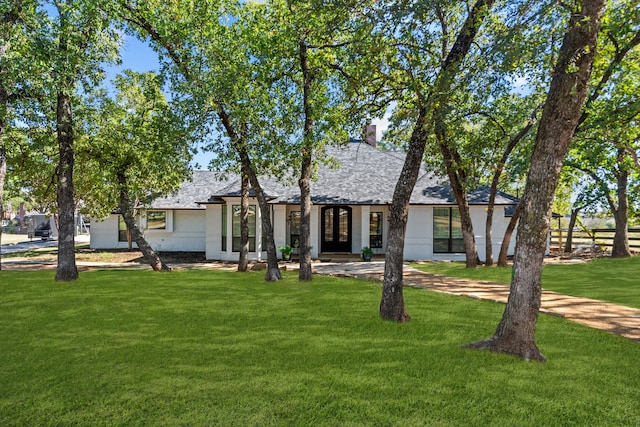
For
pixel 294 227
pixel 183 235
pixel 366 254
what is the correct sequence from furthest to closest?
pixel 183 235
pixel 294 227
pixel 366 254

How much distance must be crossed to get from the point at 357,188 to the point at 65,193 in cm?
1364

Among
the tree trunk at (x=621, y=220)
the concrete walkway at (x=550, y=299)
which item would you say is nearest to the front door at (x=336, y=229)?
the concrete walkway at (x=550, y=299)

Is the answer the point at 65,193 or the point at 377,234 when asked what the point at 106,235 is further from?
the point at 377,234

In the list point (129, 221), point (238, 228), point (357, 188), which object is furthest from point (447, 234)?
point (129, 221)

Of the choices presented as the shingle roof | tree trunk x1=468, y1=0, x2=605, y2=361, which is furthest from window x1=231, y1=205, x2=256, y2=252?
tree trunk x1=468, y1=0, x2=605, y2=361

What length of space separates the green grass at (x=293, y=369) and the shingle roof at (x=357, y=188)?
421 inches

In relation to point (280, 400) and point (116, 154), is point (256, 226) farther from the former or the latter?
point (280, 400)

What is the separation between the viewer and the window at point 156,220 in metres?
25.8

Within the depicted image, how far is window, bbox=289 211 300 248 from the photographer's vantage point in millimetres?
21891

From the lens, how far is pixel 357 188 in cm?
2183

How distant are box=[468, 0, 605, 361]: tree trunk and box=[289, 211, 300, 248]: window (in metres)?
16.5

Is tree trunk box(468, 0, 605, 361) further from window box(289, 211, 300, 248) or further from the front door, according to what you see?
the front door

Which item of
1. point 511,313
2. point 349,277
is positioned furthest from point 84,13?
point 511,313

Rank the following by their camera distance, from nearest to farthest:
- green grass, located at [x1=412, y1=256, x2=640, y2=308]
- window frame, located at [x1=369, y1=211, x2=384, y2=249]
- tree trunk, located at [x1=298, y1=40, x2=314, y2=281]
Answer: green grass, located at [x1=412, y1=256, x2=640, y2=308], tree trunk, located at [x1=298, y1=40, x2=314, y2=281], window frame, located at [x1=369, y1=211, x2=384, y2=249]
